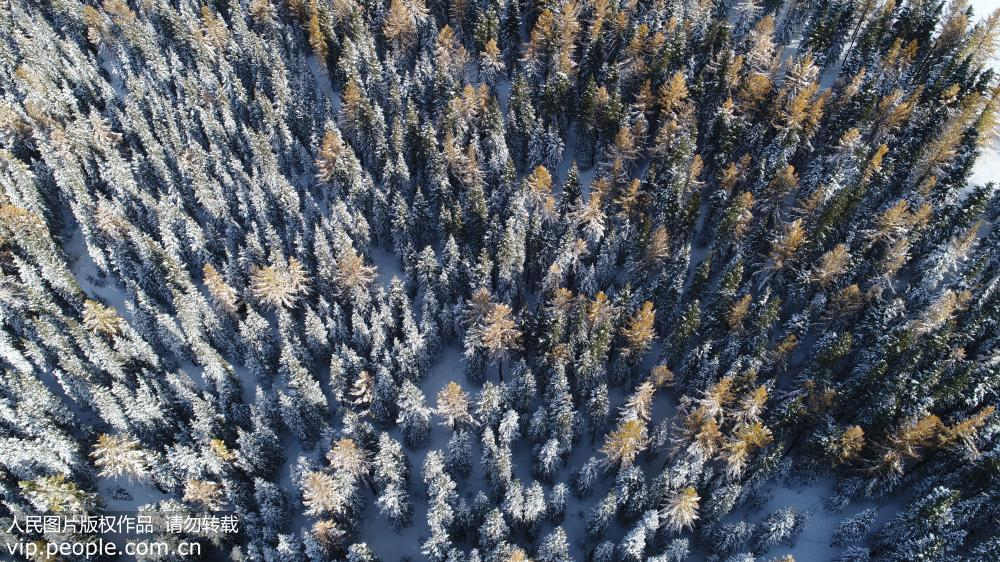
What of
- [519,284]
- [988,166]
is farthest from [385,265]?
[988,166]

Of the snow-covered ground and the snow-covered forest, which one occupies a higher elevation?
the snow-covered ground

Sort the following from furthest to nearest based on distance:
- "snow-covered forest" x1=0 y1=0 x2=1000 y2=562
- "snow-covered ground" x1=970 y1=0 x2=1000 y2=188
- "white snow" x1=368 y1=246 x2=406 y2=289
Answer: "white snow" x1=368 y1=246 x2=406 y2=289, "snow-covered ground" x1=970 y1=0 x2=1000 y2=188, "snow-covered forest" x1=0 y1=0 x2=1000 y2=562

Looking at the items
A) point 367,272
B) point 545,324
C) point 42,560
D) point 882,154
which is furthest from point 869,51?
point 42,560

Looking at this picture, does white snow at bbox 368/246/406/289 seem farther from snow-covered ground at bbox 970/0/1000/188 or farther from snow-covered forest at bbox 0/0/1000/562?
snow-covered ground at bbox 970/0/1000/188

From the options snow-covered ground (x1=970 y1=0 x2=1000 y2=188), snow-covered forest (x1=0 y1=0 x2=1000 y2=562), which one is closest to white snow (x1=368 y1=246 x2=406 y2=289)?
snow-covered forest (x1=0 y1=0 x2=1000 y2=562)

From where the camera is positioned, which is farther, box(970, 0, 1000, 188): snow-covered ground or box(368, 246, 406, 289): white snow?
box(368, 246, 406, 289): white snow

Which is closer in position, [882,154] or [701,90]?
[882,154]

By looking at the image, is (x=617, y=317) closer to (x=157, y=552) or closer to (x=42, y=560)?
(x=157, y=552)

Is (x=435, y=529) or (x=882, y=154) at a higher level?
(x=882, y=154)
